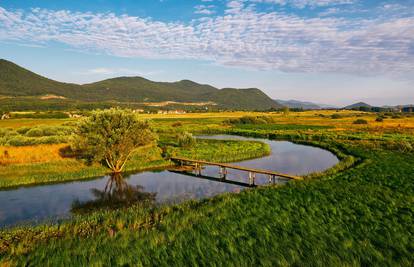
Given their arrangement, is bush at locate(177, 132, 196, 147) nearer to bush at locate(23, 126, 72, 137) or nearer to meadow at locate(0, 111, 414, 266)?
bush at locate(23, 126, 72, 137)

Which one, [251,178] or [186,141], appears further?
[186,141]

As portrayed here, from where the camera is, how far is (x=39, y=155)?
38438 mm

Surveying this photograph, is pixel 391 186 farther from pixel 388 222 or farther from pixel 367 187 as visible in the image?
pixel 388 222

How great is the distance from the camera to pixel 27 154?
38.2m

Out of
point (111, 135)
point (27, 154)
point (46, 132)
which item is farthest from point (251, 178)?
point (46, 132)

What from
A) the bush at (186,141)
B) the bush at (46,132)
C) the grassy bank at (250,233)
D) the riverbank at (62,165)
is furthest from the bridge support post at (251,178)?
the bush at (46,132)

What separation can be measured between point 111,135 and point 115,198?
31.1 ft

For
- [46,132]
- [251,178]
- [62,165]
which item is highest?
[46,132]

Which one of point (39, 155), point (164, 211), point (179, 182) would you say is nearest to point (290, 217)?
point (164, 211)

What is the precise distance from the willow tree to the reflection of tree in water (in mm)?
4095

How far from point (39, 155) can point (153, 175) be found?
15468 mm

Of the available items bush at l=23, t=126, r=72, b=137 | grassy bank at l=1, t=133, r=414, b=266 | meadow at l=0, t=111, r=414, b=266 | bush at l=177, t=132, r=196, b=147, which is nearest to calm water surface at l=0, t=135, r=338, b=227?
meadow at l=0, t=111, r=414, b=266

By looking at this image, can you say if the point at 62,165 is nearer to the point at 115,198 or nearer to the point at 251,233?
the point at 115,198

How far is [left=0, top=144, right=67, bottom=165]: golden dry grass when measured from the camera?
36.5m
